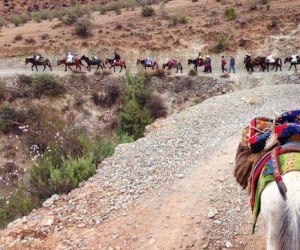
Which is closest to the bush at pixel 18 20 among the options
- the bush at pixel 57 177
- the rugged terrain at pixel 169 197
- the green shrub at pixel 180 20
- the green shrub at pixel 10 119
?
the green shrub at pixel 180 20

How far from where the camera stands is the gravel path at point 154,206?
6.57 metres

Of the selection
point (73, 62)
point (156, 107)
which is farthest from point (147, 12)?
point (156, 107)

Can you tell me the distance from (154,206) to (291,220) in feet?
14.0

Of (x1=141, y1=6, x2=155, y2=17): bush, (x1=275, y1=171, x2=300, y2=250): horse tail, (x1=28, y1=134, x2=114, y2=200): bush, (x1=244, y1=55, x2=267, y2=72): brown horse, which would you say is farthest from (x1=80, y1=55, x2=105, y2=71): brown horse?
(x1=275, y1=171, x2=300, y2=250): horse tail

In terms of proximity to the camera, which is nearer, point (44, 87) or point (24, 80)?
point (44, 87)

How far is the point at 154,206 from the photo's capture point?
24.4 feet

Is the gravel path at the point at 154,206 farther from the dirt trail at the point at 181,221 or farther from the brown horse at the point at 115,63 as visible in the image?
the brown horse at the point at 115,63

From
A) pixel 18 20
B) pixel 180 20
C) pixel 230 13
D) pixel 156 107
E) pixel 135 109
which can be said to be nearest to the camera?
pixel 135 109

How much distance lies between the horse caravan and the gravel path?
72.6 inches

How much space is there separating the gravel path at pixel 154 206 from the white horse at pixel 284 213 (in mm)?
2526

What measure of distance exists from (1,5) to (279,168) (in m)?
45.1

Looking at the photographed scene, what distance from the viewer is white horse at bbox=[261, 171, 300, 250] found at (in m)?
3.34

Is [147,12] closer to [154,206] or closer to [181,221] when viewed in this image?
[154,206]

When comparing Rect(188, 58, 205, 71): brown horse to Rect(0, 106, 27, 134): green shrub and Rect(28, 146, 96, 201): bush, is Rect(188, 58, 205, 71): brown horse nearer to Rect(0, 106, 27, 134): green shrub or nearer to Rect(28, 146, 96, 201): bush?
Rect(0, 106, 27, 134): green shrub
